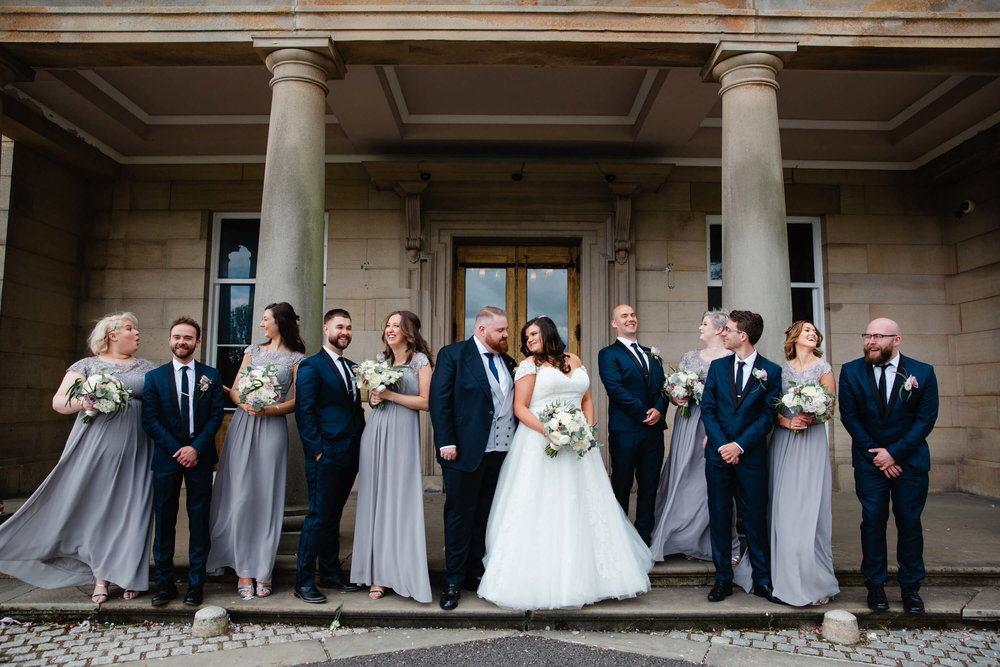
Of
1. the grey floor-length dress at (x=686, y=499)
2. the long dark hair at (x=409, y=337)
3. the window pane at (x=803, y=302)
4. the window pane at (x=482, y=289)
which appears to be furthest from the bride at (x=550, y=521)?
the window pane at (x=803, y=302)

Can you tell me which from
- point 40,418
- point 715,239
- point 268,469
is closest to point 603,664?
point 268,469

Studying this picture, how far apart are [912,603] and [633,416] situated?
221cm

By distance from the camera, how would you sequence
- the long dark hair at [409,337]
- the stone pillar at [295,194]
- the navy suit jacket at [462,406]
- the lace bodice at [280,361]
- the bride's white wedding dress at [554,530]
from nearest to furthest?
1. the bride's white wedding dress at [554,530]
2. the navy suit jacket at [462,406]
3. the long dark hair at [409,337]
4. the lace bodice at [280,361]
5. the stone pillar at [295,194]

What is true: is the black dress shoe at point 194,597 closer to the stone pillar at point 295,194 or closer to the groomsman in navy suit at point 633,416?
the stone pillar at point 295,194

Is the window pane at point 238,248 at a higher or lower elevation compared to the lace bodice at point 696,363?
higher

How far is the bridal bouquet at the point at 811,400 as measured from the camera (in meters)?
4.52

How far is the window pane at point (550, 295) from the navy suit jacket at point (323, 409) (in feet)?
16.1

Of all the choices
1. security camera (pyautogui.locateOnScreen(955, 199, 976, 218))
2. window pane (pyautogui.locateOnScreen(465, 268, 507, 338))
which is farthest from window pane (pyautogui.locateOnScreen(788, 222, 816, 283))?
window pane (pyautogui.locateOnScreen(465, 268, 507, 338))

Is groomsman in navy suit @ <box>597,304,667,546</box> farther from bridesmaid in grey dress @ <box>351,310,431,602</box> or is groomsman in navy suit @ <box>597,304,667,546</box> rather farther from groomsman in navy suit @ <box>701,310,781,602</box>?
bridesmaid in grey dress @ <box>351,310,431,602</box>

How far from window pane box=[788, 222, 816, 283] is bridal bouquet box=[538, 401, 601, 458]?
20.4ft

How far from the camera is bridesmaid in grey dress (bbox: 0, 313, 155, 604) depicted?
4.58 m

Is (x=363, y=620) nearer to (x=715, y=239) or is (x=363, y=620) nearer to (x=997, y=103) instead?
(x=715, y=239)

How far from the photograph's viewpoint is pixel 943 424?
8.97 metres

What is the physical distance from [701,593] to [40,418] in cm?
813
